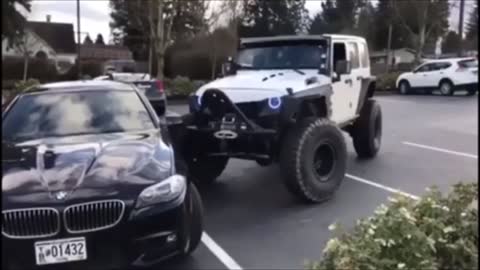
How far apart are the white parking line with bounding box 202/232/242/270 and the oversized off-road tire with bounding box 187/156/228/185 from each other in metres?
1.67

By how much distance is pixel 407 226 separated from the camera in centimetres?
199

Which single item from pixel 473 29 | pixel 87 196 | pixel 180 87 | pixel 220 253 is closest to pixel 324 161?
pixel 220 253

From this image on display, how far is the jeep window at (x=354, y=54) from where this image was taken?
22.7 feet

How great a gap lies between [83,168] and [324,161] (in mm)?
3074

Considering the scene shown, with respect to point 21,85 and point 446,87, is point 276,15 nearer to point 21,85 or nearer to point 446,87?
point 21,85

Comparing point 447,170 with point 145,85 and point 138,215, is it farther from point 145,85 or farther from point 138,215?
point 145,85

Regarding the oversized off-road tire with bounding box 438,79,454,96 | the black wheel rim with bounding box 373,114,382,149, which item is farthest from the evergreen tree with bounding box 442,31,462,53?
the oversized off-road tire with bounding box 438,79,454,96

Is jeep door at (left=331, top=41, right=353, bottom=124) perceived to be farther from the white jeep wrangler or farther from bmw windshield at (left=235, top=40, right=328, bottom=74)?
bmw windshield at (left=235, top=40, right=328, bottom=74)

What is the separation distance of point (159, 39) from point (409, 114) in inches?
332

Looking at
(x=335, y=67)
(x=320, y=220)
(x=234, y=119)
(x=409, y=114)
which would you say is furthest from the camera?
(x=409, y=114)

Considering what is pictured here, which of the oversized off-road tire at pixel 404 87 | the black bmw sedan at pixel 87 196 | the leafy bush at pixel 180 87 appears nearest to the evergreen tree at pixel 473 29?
the black bmw sedan at pixel 87 196

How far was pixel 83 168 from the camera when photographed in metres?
3.36

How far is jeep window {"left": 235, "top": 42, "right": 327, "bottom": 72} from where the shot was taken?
251 inches

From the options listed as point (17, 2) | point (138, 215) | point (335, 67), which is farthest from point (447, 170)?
point (17, 2)
